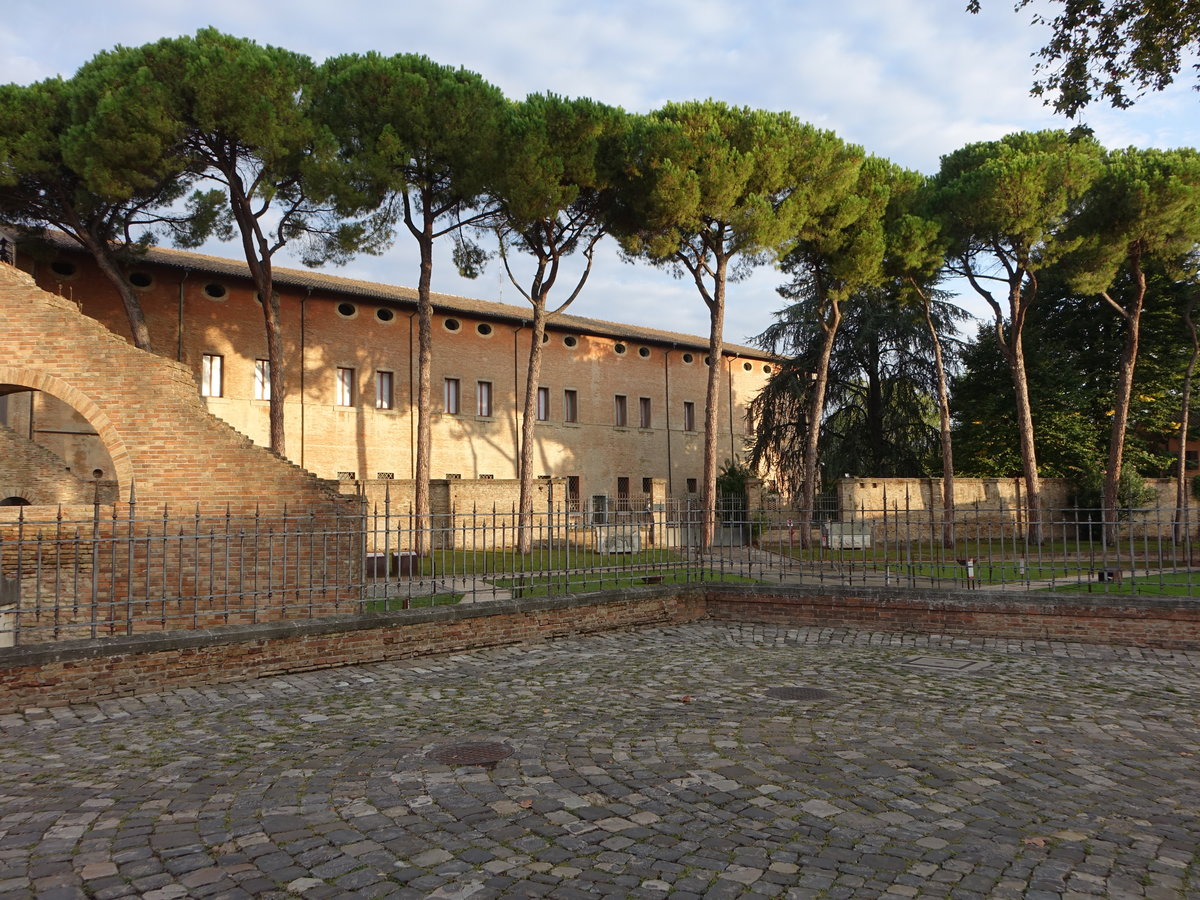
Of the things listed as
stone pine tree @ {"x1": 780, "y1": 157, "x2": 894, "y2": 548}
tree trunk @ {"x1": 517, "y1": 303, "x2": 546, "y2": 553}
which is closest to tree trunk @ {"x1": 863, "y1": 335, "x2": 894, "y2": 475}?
stone pine tree @ {"x1": 780, "y1": 157, "x2": 894, "y2": 548}

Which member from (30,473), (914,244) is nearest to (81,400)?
(30,473)

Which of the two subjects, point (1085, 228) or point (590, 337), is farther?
point (590, 337)

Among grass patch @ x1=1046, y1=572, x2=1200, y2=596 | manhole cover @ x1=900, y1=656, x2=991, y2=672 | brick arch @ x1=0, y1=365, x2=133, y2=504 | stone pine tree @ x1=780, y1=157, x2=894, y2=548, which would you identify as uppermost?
stone pine tree @ x1=780, y1=157, x2=894, y2=548

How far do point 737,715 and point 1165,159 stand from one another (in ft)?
73.2

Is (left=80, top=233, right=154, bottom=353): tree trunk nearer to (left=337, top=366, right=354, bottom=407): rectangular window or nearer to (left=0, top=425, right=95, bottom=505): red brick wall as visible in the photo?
(left=0, top=425, right=95, bottom=505): red brick wall

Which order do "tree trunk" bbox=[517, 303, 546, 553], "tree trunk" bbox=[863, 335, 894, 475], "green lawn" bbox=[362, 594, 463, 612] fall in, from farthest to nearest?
"tree trunk" bbox=[863, 335, 894, 475] < "tree trunk" bbox=[517, 303, 546, 553] < "green lawn" bbox=[362, 594, 463, 612]

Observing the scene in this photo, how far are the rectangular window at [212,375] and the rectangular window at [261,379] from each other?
106 cm

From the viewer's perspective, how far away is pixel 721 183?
65.8ft

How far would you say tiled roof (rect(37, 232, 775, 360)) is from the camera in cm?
2484

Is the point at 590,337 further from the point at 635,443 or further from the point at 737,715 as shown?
the point at 737,715

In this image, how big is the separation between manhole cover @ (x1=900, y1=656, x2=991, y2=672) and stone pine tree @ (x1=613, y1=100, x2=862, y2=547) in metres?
11.2

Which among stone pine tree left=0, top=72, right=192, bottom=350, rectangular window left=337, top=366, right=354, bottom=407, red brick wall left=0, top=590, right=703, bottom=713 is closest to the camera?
red brick wall left=0, top=590, right=703, bottom=713

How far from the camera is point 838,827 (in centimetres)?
402

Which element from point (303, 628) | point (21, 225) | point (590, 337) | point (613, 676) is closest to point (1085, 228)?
point (590, 337)
